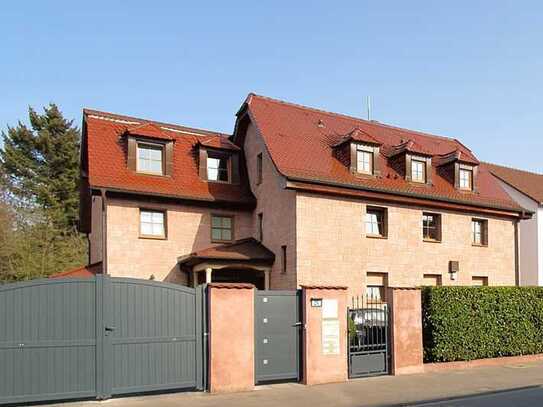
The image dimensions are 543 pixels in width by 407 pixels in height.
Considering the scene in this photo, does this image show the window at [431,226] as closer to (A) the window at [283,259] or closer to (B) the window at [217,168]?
(A) the window at [283,259]

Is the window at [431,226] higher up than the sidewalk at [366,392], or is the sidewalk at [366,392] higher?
the window at [431,226]

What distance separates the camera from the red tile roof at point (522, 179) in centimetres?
3111

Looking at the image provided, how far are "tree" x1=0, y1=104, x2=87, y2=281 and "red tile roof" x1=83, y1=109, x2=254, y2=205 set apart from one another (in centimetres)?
1203

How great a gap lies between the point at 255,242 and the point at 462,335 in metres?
8.37

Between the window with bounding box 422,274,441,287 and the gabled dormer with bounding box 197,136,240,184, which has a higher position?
the gabled dormer with bounding box 197,136,240,184

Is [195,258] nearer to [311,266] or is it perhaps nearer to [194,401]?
[311,266]

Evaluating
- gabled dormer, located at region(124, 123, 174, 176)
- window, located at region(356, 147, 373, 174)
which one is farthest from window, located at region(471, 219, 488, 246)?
gabled dormer, located at region(124, 123, 174, 176)

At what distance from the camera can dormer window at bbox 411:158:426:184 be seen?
22.1m

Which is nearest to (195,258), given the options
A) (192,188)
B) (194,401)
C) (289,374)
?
(192,188)

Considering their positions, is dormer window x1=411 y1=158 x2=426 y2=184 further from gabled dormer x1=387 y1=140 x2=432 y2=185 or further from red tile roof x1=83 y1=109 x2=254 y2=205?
red tile roof x1=83 y1=109 x2=254 y2=205

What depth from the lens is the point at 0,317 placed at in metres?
9.30

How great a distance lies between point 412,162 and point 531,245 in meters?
12.0

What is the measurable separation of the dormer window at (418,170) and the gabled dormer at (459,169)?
4.78 ft

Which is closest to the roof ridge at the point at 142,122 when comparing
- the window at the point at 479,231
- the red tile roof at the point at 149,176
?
the red tile roof at the point at 149,176
